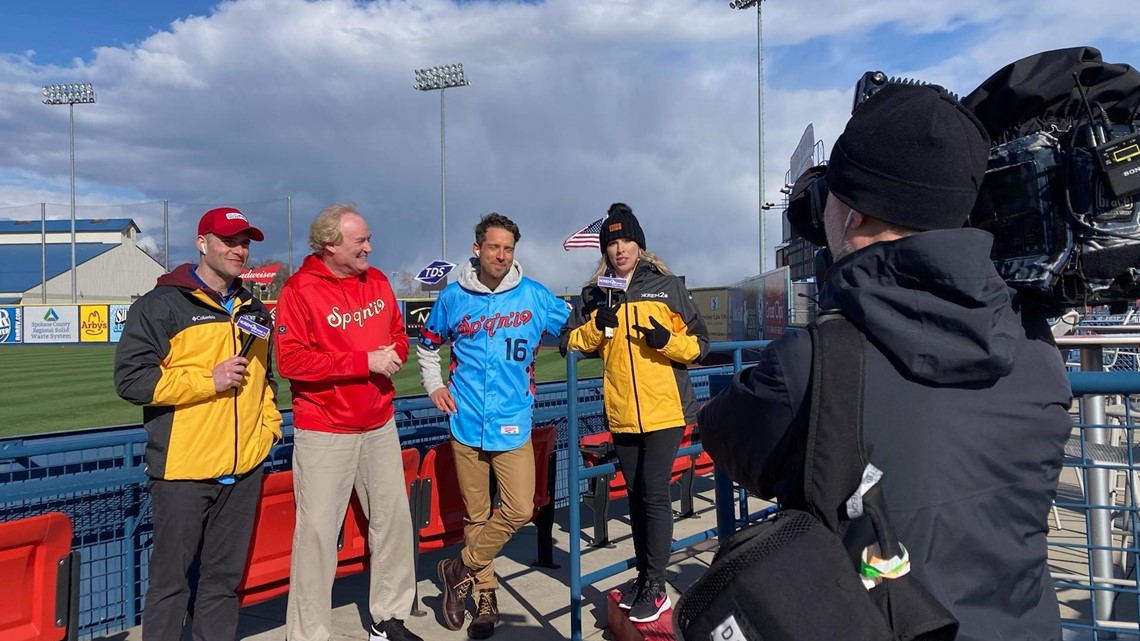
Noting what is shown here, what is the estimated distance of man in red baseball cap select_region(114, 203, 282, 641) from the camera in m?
3.16

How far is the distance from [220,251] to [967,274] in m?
3.22

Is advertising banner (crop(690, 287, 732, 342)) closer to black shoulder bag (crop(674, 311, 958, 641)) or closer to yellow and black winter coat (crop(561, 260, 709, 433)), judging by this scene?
yellow and black winter coat (crop(561, 260, 709, 433))

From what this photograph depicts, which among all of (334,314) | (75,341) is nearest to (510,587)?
(334,314)

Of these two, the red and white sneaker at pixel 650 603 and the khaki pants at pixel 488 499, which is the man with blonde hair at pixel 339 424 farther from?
the red and white sneaker at pixel 650 603

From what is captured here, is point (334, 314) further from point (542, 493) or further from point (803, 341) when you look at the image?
point (803, 341)

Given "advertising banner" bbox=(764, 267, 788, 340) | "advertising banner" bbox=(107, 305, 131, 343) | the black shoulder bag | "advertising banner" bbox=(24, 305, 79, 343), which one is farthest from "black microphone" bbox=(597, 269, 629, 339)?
"advertising banner" bbox=(24, 305, 79, 343)

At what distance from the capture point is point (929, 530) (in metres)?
1.13

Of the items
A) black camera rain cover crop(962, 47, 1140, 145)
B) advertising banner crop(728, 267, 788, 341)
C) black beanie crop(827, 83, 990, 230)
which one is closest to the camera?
black beanie crop(827, 83, 990, 230)

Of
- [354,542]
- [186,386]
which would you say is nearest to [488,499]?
[354,542]

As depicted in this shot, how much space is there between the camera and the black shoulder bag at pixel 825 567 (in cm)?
104

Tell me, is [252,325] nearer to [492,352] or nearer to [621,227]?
[492,352]

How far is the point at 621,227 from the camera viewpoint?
4047mm

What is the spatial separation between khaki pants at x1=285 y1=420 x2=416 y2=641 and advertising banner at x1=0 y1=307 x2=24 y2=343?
3719cm

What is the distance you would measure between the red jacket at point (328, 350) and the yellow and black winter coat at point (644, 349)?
3.48ft
